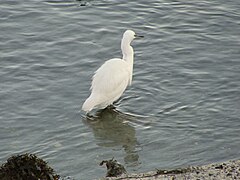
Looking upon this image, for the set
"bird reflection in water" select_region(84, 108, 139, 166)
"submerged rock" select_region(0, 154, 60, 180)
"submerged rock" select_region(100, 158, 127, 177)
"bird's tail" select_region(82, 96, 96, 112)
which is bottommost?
"bird reflection in water" select_region(84, 108, 139, 166)

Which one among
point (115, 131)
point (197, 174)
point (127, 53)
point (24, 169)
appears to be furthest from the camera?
point (127, 53)

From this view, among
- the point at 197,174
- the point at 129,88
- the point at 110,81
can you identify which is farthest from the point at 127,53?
the point at 197,174

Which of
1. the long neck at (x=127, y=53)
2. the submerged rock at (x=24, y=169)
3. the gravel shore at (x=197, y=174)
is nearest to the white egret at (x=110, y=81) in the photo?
the long neck at (x=127, y=53)

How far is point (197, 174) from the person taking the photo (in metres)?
8.04

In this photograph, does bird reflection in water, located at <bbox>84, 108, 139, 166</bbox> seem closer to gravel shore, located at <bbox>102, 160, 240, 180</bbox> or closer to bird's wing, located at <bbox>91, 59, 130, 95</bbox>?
bird's wing, located at <bbox>91, 59, 130, 95</bbox>

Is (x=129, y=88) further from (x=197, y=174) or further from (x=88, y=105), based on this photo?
(x=197, y=174)

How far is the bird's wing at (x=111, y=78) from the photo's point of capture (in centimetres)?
1175

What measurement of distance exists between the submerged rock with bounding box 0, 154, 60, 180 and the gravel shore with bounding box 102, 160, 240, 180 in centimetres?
87

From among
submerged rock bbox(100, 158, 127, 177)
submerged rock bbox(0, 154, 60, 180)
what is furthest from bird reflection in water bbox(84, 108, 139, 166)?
submerged rock bbox(0, 154, 60, 180)

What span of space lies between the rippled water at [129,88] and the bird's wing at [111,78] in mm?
333

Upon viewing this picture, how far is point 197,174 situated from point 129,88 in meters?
4.51

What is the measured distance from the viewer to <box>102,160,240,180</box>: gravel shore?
7841mm

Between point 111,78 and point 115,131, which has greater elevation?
point 111,78

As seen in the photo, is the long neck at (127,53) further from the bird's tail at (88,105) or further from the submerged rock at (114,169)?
the submerged rock at (114,169)
